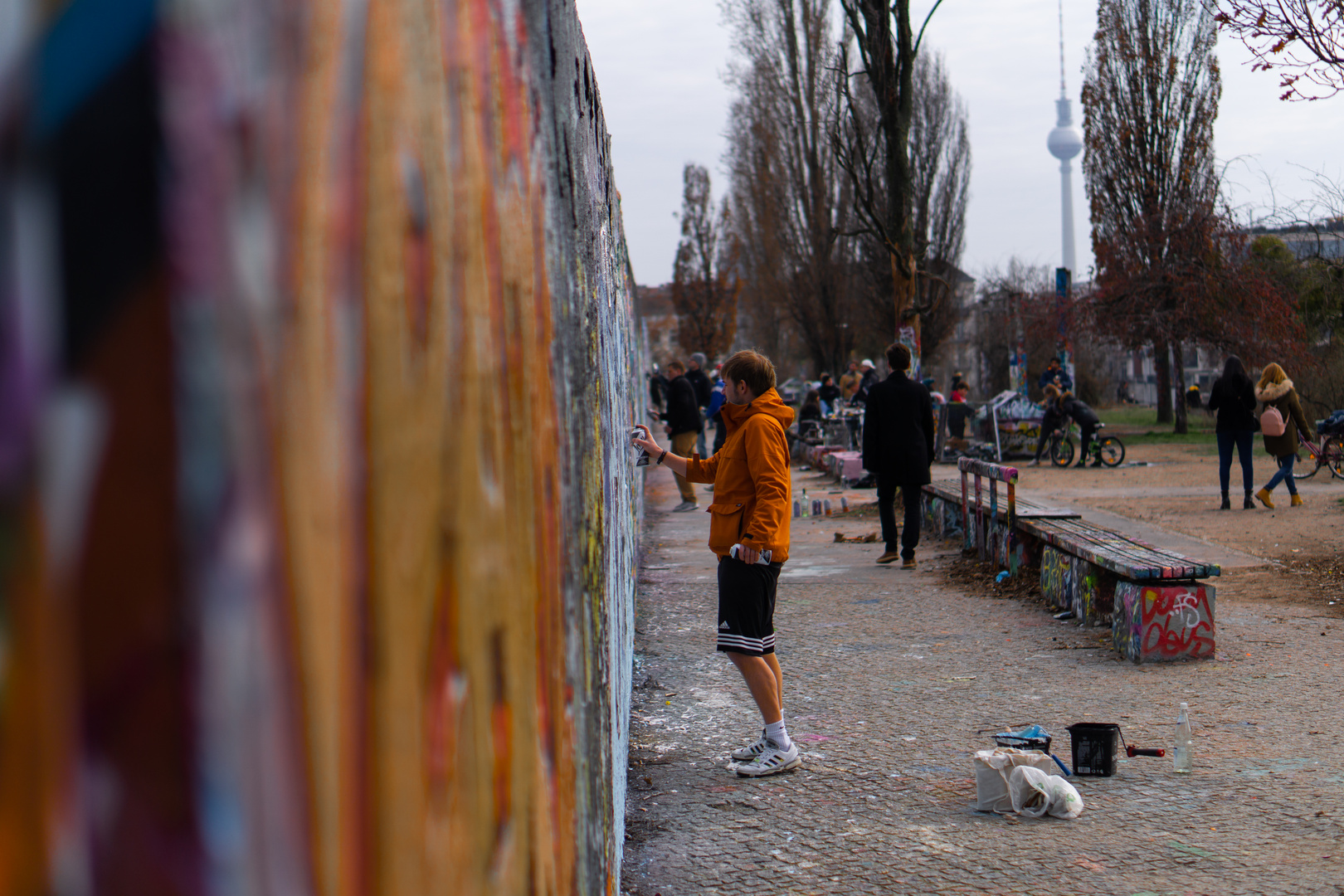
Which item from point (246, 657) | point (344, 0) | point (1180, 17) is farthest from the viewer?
point (1180, 17)

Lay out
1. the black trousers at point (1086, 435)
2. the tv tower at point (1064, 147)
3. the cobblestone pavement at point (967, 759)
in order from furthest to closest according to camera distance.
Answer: the tv tower at point (1064, 147) < the black trousers at point (1086, 435) < the cobblestone pavement at point (967, 759)

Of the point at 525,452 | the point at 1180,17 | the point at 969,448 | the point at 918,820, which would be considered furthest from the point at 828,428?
the point at 525,452

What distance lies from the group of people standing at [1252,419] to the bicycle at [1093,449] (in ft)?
21.8

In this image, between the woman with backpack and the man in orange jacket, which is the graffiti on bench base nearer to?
the man in orange jacket

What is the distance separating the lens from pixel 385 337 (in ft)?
2.92

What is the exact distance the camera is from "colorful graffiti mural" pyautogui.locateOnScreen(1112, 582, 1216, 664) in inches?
249

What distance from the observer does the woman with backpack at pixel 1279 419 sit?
1248 centimetres

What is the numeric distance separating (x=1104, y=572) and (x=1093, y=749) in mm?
2817

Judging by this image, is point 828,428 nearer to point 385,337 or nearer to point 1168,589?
point 1168,589

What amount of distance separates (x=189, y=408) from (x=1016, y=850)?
12.7ft

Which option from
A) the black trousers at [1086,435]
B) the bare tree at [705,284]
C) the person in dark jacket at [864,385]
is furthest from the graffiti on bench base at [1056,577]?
the bare tree at [705,284]

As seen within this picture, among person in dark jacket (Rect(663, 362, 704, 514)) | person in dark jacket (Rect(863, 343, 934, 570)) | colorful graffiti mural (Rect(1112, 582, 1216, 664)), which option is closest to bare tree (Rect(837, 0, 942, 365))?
person in dark jacket (Rect(663, 362, 704, 514))

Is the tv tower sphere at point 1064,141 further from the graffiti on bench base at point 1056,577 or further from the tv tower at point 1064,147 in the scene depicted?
the graffiti on bench base at point 1056,577

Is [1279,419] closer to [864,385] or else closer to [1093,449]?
[1093,449]
